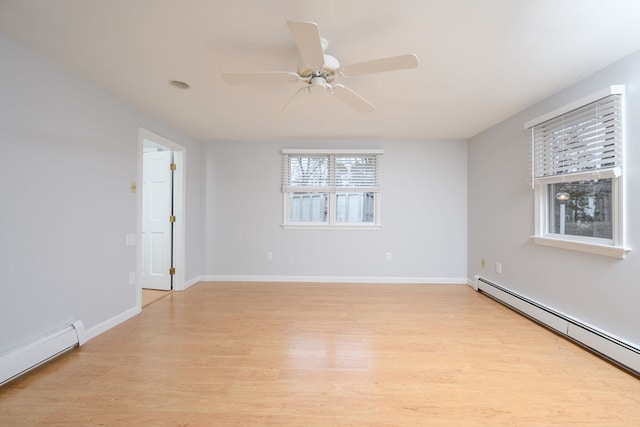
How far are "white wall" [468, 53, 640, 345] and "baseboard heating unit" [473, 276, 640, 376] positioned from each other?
75 millimetres

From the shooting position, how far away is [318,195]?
14.0 ft

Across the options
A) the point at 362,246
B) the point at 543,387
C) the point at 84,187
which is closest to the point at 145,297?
the point at 84,187

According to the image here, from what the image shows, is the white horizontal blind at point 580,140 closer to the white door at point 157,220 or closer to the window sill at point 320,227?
the window sill at point 320,227

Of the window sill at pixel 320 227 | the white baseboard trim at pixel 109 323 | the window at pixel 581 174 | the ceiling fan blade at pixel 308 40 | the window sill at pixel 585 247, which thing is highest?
the ceiling fan blade at pixel 308 40

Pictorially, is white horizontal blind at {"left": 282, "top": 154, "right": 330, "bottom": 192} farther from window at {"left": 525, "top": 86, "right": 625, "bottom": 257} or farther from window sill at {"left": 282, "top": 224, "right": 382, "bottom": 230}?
window at {"left": 525, "top": 86, "right": 625, "bottom": 257}

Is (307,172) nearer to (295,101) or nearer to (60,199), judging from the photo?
(295,101)

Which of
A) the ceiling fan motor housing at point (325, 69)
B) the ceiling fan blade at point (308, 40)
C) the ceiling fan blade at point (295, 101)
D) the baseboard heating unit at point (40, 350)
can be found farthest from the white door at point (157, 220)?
the ceiling fan blade at point (308, 40)

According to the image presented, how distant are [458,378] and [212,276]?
3.65 metres

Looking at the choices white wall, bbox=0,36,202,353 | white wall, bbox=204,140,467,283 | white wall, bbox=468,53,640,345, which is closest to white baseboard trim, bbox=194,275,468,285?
white wall, bbox=204,140,467,283

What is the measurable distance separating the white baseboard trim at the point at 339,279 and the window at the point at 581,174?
1.62 meters

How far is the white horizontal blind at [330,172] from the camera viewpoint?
13.7 ft

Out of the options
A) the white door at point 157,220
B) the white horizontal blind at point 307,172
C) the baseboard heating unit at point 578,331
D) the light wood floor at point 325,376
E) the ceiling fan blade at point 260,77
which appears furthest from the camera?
the white horizontal blind at point 307,172

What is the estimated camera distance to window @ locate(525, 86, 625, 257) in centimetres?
198

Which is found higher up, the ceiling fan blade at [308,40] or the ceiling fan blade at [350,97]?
the ceiling fan blade at [350,97]
